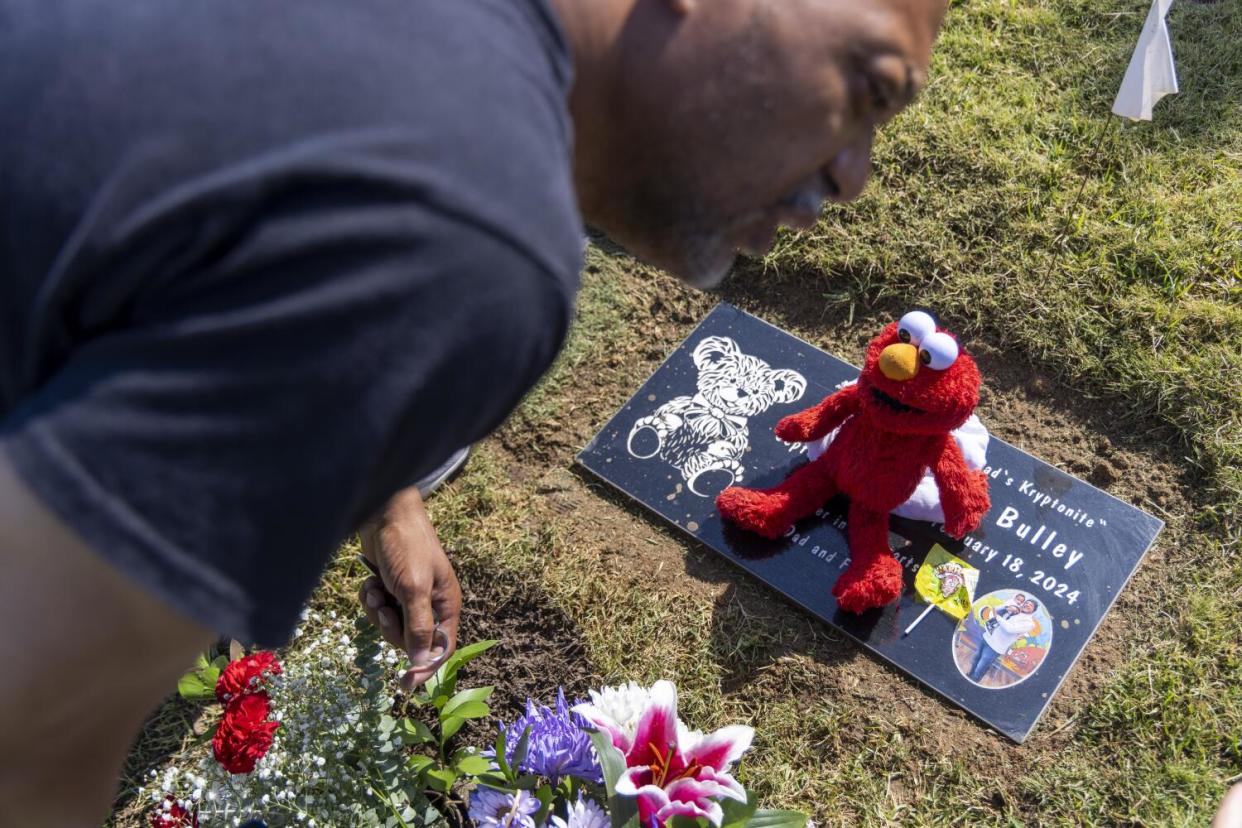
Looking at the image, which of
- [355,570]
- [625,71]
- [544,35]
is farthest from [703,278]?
[355,570]

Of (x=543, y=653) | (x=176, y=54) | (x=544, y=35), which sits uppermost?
(x=544, y=35)

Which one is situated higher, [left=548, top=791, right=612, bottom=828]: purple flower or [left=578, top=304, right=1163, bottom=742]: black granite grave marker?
[left=578, top=304, right=1163, bottom=742]: black granite grave marker

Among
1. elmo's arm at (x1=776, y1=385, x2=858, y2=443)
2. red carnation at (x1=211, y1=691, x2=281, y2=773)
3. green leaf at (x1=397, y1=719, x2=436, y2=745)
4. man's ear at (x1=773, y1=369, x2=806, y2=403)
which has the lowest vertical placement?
red carnation at (x1=211, y1=691, x2=281, y2=773)

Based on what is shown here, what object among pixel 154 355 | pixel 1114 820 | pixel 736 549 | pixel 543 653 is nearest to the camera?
pixel 154 355

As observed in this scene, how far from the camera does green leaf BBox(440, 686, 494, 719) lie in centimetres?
212

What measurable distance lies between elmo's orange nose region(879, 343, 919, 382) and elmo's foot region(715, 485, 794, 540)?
0.52m

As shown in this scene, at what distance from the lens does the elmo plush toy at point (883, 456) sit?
2193 mm

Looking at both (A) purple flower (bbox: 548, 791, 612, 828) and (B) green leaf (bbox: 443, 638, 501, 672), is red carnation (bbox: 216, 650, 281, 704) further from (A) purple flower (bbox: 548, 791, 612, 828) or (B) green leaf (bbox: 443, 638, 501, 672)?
(A) purple flower (bbox: 548, 791, 612, 828)

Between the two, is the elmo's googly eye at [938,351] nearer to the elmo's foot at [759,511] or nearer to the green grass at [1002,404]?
the elmo's foot at [759,511]

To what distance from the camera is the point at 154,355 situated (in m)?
0.73

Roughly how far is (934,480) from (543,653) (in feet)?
3.48

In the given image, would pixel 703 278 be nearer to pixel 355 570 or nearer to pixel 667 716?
pixel 667 716

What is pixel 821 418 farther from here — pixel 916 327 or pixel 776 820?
pixel 776 820

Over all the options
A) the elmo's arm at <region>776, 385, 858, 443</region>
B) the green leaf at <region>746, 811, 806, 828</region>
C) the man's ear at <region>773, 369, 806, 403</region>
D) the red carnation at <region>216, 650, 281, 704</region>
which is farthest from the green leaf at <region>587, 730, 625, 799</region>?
the man's ear at <region>773, 369, 806, 403</region>
